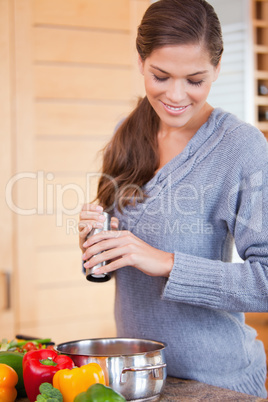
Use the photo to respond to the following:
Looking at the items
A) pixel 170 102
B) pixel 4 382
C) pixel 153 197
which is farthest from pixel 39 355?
pixel 170 102

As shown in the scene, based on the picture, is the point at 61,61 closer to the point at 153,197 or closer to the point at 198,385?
the point at 153,197

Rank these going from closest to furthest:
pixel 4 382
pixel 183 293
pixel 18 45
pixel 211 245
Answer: pixel 4 382 < pixel 183 293 < pixel 211 245 < pixel 18 45

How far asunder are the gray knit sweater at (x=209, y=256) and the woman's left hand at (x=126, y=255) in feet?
0.11

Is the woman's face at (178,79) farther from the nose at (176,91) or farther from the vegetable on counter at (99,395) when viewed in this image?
the vegetable on counter at (99,395)

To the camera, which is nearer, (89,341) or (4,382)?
(4,382)

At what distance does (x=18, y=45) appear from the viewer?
9.25 feet

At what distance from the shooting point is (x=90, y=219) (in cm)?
138

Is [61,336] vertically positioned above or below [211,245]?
below

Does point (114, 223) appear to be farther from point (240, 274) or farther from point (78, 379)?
point (78, 379)

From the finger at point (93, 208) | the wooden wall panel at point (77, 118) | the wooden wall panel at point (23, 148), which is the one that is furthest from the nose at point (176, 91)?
the wooden wall panel at point (23, 148)

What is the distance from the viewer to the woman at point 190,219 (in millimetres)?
1261

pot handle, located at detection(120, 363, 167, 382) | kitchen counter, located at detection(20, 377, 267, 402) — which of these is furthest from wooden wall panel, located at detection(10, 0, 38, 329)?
pot handle, located at detection(120, 363, 167, 382)

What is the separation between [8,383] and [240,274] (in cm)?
56

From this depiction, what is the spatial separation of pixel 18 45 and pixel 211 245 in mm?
1859
